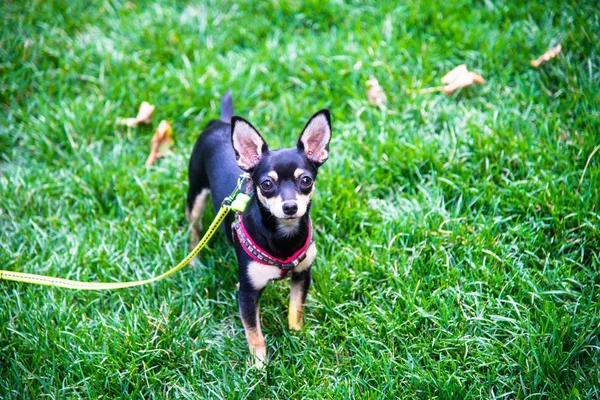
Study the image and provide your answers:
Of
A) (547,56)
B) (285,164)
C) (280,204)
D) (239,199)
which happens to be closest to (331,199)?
(239,199)

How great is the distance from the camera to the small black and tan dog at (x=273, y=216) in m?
A: 3.01

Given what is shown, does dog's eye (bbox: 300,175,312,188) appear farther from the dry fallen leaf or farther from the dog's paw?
the dry fallen leaf

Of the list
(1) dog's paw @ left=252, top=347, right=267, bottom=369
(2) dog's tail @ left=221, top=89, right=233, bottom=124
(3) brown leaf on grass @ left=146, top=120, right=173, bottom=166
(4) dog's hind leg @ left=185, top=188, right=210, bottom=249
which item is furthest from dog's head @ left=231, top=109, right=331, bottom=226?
(3) brown leaf on grass @ left=146, top=120, right=173, bottom=166

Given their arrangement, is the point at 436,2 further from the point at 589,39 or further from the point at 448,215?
the point at 448,215

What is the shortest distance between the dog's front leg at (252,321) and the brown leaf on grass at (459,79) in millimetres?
2649

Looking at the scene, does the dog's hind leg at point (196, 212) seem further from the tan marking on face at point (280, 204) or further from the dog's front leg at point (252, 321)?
the tan marking on face at point (280, 204)

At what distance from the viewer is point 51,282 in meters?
3.46

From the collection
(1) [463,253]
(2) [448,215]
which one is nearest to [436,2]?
(2) [448,215]

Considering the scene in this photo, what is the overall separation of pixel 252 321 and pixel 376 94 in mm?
2554

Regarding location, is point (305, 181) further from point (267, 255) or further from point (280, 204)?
point (267, 255)

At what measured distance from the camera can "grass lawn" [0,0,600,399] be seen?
322 cm

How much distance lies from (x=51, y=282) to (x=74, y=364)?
1.75ft

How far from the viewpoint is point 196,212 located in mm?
4055

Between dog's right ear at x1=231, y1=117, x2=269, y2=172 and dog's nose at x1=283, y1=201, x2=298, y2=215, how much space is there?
43 centimetres
